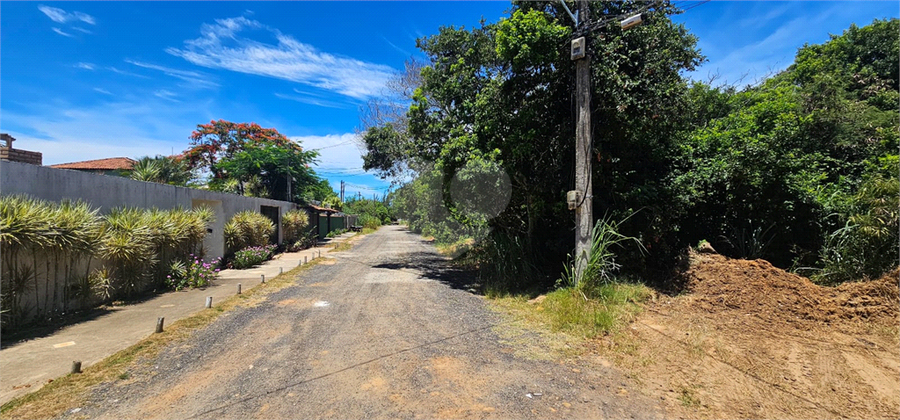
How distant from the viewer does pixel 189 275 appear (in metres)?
9.06

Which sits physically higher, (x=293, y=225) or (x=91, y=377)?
(x=293, y=225)

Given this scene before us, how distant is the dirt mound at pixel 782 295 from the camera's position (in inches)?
204

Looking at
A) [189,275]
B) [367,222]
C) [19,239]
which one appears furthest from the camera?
[367,222]

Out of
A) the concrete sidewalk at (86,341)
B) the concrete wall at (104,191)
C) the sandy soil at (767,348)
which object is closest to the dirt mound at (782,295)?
the sandy soil at (767,348)

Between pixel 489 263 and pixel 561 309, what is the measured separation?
381 centimetres

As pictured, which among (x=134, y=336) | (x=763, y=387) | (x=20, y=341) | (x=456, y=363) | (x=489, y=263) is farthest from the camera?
(x=489, y=263)

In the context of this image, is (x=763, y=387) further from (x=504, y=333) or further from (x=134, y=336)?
(x=134, y=336)

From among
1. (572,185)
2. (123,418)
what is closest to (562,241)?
(572,185)

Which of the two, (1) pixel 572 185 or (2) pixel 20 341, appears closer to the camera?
(2) pixel 20 341

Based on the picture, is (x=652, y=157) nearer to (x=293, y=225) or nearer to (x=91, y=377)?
(x=91, y=377)

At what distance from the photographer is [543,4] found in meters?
8.41

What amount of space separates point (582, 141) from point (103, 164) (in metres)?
25.4

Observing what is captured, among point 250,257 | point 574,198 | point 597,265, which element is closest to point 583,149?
point 574,198

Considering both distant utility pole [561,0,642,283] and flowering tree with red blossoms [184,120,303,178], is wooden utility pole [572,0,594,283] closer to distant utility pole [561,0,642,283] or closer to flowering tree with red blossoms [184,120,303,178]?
distant utility pole [561,0,642,283]
